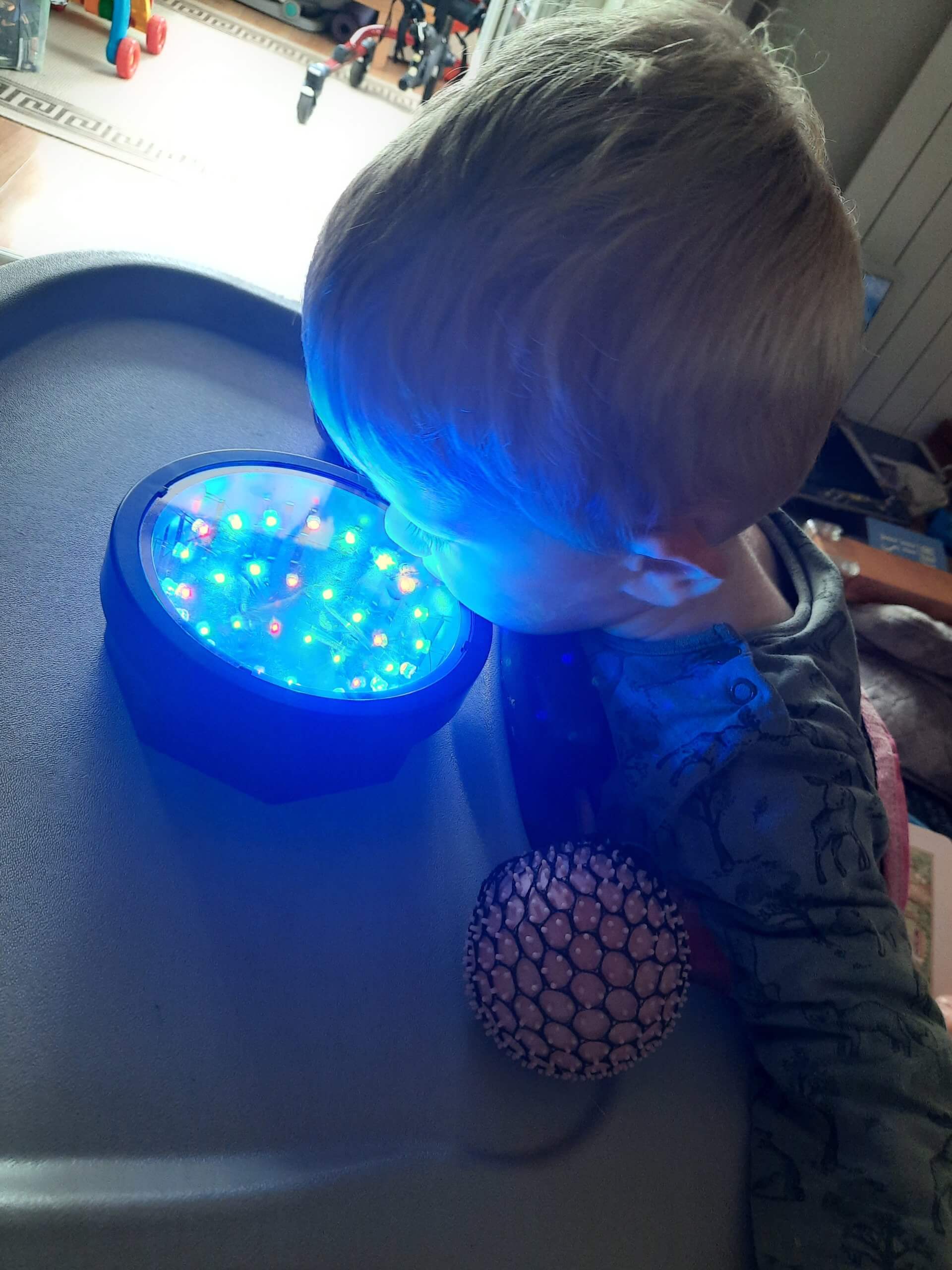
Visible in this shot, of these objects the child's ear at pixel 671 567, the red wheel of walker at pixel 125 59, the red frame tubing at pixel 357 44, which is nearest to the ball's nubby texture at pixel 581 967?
the child's ear at pixel 671 567

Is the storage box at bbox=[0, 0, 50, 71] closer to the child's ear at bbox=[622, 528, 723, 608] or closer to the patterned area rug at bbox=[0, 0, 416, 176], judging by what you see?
the patterned area rug at bbox=[0, 0, 416, 176]

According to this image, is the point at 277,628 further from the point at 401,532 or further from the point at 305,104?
the point at 305,104

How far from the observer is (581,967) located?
405 mm

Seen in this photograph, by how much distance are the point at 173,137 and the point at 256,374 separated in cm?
74

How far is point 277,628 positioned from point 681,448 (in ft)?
0.89

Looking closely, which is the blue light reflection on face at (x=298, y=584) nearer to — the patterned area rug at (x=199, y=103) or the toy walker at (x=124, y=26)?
the patterned area rug at (x=199, y=103)

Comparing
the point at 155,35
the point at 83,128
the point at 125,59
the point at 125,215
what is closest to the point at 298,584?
the point at 125,215

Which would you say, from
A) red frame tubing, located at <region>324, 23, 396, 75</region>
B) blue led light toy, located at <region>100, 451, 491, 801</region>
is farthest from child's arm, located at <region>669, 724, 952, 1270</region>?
red frame tubing, located at <region>324, 23, 396, 75</region>

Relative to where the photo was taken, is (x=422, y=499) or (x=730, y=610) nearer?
(x=422, y=499)

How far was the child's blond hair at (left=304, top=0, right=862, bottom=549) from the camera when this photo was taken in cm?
32

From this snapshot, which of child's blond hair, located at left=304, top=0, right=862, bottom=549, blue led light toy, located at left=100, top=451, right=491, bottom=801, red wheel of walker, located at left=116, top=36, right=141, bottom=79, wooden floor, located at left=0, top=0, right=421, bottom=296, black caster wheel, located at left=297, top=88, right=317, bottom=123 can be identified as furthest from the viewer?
black caster wheel, located at left=297, top=88, right=317, bottom=123

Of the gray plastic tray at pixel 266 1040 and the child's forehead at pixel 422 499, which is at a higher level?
the child's forehead at pixel 422 499

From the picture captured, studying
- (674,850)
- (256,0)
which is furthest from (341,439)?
(256,0)

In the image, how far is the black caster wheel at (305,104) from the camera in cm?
140
